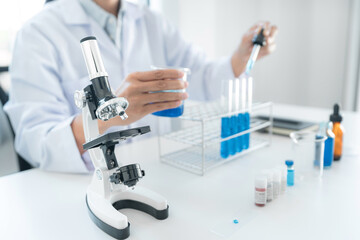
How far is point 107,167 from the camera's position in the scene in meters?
0.70

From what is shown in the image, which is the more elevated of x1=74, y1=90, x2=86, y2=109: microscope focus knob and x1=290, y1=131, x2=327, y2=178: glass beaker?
x1=74, y1=90, x2=86, y2=109: microscope focus knob

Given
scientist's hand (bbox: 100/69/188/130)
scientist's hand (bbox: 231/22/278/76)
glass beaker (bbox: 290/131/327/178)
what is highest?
scientist's hand (bbox: 231/22/278/76)

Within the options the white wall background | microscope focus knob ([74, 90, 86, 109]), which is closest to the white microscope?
microscope focus knob ([74, 90, 86, 109])

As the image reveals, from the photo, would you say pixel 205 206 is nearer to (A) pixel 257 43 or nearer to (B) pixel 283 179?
(B) pixel 283 179

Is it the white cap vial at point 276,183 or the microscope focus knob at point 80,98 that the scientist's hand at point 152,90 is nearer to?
the microscope focus knob at point 80,98

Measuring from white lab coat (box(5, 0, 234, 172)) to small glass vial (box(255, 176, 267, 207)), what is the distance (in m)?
0.55

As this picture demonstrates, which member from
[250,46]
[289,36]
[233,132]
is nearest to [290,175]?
[233,132]

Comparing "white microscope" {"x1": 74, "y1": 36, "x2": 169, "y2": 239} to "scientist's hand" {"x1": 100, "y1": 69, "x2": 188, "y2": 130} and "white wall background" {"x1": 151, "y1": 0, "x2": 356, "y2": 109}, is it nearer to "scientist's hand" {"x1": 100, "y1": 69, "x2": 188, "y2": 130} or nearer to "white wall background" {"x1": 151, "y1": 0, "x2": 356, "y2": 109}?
"scientist's hand" {"x1": 100, "y1": 69, "x2": 188, "y2": 130}

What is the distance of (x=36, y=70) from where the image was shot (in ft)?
3.81

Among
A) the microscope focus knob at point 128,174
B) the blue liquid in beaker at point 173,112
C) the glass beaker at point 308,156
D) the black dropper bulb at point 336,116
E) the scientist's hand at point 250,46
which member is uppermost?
the scientist's hand at point 250,46

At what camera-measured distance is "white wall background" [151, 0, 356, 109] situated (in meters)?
2.57

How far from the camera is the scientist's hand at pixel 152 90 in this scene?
32.9 inches

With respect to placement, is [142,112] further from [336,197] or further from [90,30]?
[90,30]

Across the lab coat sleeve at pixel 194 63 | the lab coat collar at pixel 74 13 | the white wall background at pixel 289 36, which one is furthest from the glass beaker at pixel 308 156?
the white wall background at pixel 289 36
